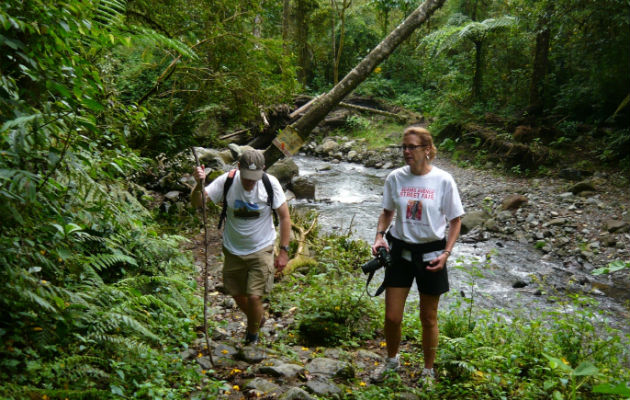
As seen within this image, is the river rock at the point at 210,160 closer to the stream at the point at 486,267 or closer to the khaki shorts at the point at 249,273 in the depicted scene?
the stream at the point at 486,267

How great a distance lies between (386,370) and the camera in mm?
3754

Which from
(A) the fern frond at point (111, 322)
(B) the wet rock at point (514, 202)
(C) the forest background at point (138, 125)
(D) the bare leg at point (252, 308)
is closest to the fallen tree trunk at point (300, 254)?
(C) the forest background at point (138, 125)

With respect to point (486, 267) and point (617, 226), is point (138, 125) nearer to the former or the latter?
point (486, 267)

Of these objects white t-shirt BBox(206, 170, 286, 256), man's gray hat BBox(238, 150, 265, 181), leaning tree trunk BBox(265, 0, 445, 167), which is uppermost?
leaning tree trunk BBox(265, 0, 445, 167)

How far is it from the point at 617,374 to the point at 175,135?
632cm

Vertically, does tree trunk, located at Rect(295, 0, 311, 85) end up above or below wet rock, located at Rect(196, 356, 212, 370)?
above

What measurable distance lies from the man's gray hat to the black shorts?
136cm

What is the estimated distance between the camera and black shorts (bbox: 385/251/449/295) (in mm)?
3510

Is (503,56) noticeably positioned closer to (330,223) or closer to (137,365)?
(330,223)

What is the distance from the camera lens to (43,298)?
2.47 metres

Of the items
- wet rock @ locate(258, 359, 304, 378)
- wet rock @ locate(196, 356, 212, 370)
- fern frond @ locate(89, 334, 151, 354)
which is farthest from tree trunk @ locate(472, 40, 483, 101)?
fern frond @ locate(89, 334, 151, 354)

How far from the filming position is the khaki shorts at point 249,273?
418 centimetres

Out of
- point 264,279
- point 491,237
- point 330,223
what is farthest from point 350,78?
point 264,279

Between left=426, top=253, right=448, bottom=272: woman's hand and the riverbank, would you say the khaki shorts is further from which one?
left=426, top=253, right=448, bottom=272: woman's hand
